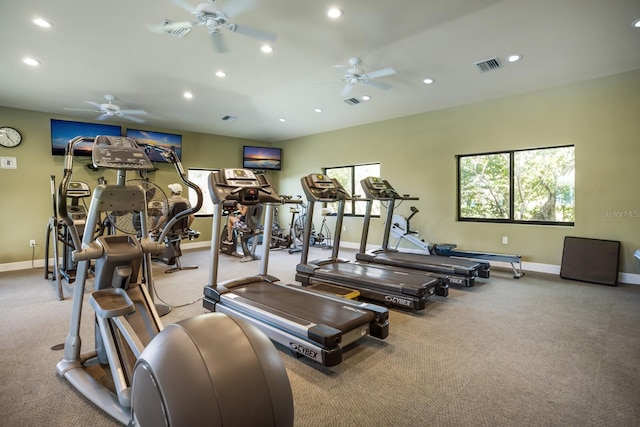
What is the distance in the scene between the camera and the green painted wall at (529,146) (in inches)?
182

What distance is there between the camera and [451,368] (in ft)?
7.77

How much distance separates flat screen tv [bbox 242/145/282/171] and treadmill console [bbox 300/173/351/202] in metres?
4.94

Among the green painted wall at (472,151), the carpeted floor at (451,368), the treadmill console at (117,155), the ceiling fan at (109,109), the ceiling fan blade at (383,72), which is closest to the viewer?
the carpeted floor at (451,368)

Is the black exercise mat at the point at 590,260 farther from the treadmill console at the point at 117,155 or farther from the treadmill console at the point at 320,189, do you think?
the treadmill console at the point at 117,155

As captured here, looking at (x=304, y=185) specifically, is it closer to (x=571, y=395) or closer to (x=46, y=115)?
(x=571, y=395)

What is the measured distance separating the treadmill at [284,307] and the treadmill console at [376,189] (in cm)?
195

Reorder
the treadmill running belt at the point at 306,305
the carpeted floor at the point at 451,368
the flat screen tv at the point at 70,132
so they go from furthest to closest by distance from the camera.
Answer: the flat screen tv at the point at 70,132, the treadmill running belt at the point at 306,305, the carpeted floor at the point at 451,368

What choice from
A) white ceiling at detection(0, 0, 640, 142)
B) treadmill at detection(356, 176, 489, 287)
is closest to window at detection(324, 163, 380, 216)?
white ceiling at detection(0, 0, 640, 142)

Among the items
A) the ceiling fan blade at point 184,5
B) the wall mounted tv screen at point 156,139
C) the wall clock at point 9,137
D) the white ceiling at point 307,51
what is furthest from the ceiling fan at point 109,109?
the ceiling fan blade at point 184,5

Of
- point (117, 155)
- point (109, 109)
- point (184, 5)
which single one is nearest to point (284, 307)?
point (117, 155)

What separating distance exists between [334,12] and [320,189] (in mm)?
1982

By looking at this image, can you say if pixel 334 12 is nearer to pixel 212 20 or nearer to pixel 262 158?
pixel 212 20

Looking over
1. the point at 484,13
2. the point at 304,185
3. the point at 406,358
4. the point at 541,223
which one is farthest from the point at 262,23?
the point at 541,223

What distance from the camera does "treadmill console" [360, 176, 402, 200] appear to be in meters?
5.07
